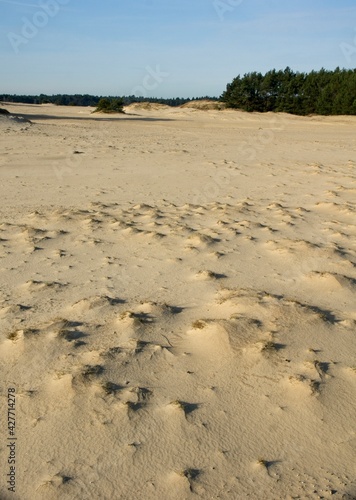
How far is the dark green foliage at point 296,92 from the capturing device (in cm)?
2865

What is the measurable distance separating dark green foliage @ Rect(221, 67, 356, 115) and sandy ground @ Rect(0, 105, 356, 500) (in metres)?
24.7

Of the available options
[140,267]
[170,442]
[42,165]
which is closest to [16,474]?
[170,442]

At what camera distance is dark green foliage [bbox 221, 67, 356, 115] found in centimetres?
2865

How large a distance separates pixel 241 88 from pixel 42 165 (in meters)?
26.6

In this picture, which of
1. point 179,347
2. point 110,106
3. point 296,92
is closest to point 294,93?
point 296,92

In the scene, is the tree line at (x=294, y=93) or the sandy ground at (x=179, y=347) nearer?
the sandy ground at (x=179, y=347)

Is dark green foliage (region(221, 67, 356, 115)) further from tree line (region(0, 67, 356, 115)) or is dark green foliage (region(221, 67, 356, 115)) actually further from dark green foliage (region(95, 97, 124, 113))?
dark green foliage (region(95, 97, 124, 113))

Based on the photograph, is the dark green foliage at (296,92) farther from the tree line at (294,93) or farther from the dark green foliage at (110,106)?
the dark green foliage at (110,106)

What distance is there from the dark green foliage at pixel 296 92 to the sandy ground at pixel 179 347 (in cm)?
2474

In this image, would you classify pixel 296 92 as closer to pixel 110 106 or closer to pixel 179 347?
pixel 110 106

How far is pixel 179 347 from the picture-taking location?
2916 millimetres

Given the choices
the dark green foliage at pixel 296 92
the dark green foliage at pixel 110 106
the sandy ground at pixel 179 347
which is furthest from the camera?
the dark green foliage at pixel 296 92

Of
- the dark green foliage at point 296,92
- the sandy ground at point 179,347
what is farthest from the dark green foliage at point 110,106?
the sandy ground at point 179,347

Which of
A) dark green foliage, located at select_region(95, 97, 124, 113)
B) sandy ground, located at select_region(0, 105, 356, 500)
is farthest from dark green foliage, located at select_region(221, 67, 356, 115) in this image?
sandy ground, located at select_region(0, 105, 356, 500)
